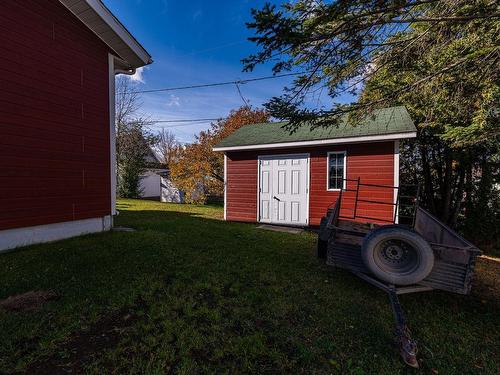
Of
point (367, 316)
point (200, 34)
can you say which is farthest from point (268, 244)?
point (200, 34)

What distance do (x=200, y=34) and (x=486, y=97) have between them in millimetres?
14109

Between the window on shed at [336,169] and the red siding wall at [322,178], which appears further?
the window on shed at [336,169]

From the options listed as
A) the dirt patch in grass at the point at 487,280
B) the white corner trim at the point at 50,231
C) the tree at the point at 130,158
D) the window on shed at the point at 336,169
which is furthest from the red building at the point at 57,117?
the tree at the point at 130,158

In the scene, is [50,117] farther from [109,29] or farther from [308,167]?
[308,167]

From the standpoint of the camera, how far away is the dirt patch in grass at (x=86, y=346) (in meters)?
2.01

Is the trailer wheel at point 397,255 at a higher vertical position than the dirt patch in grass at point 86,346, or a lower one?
higher

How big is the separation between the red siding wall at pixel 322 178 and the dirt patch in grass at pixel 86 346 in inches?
277

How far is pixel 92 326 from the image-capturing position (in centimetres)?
259

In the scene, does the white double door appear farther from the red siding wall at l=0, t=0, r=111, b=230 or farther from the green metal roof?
the red siding wall at l=0, t=0, r=111, b=230

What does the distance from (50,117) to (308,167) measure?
7.28 metres

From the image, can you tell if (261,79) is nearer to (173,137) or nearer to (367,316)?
(367,316)

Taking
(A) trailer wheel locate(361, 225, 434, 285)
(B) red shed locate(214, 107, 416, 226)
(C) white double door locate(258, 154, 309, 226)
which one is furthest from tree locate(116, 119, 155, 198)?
(A) trailer wheel locate(361, 225, 434, 285)

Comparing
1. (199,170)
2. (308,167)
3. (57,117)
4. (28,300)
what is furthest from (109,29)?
(199,170)

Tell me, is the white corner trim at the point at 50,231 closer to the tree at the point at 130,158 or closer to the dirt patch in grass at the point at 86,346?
the dirt patch in grass at the point at 86,346
